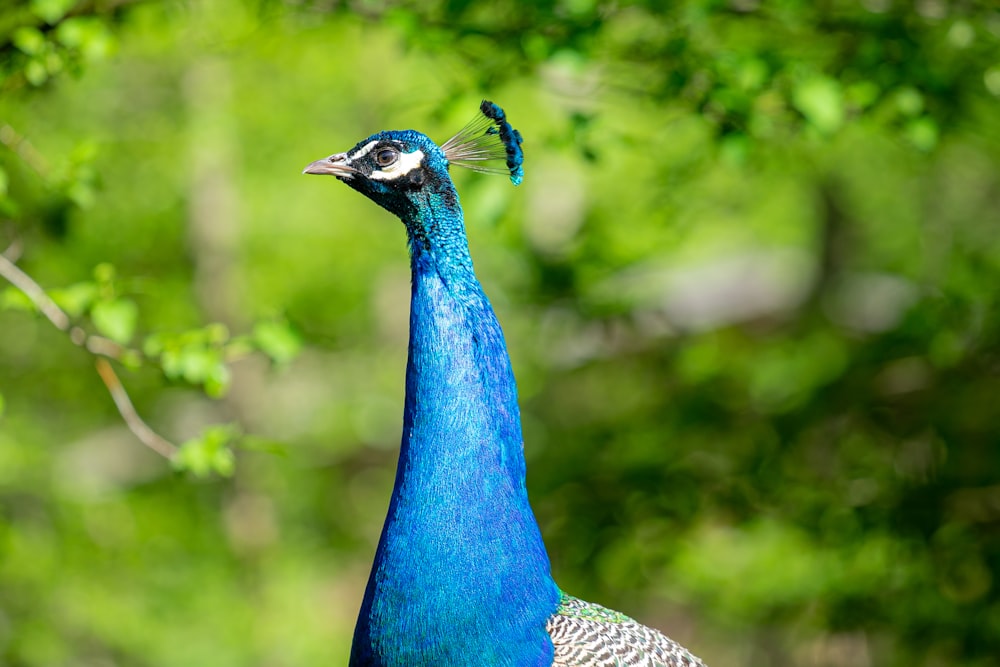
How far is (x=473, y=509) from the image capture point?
81.4 inches

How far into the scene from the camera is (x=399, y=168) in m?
2.13

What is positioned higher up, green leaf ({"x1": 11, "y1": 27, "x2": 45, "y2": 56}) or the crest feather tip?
green leaf ({"x1": 11, "y1": 27, "x2": 45, "y2": 56})

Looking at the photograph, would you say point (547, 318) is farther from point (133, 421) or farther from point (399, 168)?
point (399, 168)

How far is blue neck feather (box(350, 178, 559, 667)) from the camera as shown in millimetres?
2033

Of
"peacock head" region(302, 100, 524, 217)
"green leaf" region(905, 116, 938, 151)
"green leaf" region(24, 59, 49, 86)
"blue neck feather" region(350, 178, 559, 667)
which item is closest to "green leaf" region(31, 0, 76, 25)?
"green leaf" region(24, 59, 49, 86)

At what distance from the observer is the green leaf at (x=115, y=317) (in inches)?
90.2

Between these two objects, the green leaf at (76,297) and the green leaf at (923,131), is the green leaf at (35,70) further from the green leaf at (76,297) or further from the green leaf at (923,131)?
the green leaf at (923,131)

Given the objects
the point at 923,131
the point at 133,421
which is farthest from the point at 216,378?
the point at 923,131

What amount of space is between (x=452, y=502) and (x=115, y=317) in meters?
0.85

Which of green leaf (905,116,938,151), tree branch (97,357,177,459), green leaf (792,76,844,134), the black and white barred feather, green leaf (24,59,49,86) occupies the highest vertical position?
green leaf (905,116,938,151)

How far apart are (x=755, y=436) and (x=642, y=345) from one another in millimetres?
679

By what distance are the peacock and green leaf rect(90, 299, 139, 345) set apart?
0.54 m

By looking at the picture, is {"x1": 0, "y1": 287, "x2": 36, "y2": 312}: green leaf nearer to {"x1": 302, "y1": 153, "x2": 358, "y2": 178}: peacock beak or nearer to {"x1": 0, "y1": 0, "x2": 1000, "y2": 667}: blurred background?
{"x1": 0, "y1": 0, "x2": 1000, "y2": 667}: blurred background

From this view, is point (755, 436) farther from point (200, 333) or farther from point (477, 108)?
point (200, 333)
